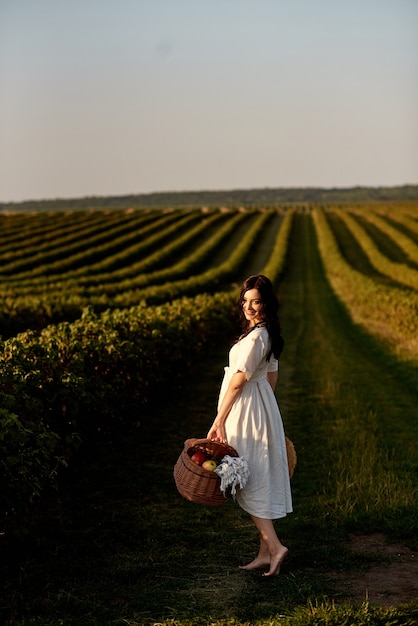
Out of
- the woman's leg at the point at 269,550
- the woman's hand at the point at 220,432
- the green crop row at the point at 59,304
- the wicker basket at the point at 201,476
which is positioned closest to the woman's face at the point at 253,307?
the woman's hand at the point at 220,432

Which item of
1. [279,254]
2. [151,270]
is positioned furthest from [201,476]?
[279,254]

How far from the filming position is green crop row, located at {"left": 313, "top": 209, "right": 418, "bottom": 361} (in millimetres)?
22164

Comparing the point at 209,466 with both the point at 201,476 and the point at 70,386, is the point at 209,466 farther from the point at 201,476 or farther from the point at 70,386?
the point at 70,386

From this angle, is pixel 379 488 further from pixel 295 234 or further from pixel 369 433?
pixel 295 234

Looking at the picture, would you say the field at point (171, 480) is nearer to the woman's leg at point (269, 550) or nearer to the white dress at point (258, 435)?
the woman's leg at point (269, 550)

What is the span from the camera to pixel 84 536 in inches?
299

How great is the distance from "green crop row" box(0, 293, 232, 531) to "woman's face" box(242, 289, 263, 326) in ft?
6.36

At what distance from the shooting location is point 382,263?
4891 centimetres

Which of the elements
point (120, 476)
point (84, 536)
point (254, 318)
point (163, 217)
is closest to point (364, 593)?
point (254, 318)

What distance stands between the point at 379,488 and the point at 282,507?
2.39 meters

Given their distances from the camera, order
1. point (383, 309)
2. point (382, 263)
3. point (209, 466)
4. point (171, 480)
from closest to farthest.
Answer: point (209, 466)
point (171, 480)
point (383, 309)
point (382, 263)

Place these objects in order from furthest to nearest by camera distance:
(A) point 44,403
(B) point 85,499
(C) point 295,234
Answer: (C) point 295,234 → (B) point 85,499 → (A) point 44,403

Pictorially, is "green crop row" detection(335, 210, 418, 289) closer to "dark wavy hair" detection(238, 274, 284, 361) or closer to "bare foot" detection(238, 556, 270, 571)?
"dark wavy hair" detection(238, 274, 284, 361)

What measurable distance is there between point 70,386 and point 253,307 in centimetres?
282
